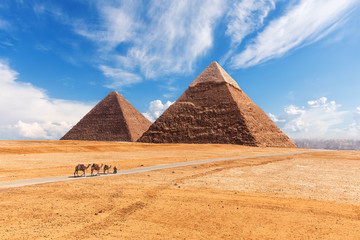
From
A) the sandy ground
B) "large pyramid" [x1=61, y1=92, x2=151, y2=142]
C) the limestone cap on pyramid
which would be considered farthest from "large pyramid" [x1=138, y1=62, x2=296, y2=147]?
the sandy ground

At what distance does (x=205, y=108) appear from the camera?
73500 millimetres

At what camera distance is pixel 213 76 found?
82.9 meters

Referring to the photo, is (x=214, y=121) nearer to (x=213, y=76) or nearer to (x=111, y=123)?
(x=213, y=76)

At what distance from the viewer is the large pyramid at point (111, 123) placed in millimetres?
100000

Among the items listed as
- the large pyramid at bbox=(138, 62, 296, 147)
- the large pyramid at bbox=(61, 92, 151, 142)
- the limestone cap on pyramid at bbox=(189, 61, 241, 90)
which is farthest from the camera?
the large pyramid at bbox=(61, 92, 151, 142)

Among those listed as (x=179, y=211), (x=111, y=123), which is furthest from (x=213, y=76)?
(x=179, y=211)

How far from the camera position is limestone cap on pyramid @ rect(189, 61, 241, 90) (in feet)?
266

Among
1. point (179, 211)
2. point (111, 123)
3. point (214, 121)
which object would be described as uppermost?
point (111, 123)

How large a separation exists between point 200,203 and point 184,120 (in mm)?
65485

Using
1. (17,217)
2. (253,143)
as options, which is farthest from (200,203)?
(253,143)

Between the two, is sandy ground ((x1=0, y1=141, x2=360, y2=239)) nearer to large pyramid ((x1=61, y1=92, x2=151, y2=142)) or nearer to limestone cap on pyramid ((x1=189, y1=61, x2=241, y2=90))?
limestone cap on pyramid ((x1=189, y1=61, x2=241, y2=90))

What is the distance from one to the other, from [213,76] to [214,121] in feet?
72.0

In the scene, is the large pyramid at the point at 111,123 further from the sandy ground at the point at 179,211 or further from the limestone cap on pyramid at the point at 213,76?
the sandy ground at the point at 179,211

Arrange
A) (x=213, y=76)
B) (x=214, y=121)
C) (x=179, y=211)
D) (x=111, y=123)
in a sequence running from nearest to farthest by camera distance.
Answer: (x=179, y=211) < (x=214, y=121) < (x=213, y=76) < (x=111, y=123)
